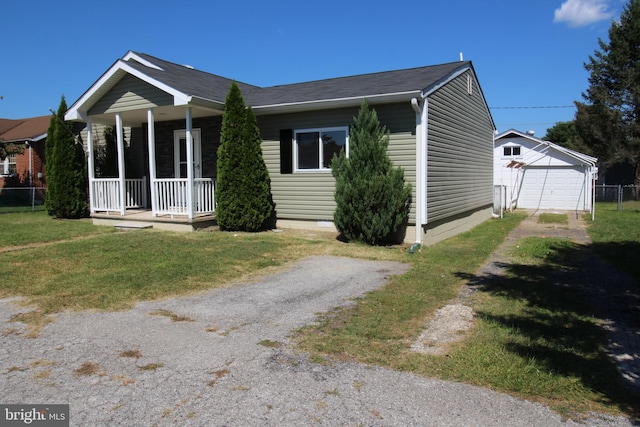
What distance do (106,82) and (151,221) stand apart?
12.9 feet

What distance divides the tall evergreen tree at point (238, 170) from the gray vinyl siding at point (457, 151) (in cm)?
423

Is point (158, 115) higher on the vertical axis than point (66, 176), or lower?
higher

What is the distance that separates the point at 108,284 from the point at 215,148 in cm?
741

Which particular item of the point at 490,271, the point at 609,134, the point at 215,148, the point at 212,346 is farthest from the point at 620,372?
the point at 609,134

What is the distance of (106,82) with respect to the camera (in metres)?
12.3

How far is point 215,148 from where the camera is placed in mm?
13312

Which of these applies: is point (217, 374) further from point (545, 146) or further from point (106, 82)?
point (545, 146)

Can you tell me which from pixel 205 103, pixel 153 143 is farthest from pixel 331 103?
pixel 153 143

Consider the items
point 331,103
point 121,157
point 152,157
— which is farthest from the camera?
point 121,157

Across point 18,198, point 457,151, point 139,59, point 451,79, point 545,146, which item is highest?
point 139,59

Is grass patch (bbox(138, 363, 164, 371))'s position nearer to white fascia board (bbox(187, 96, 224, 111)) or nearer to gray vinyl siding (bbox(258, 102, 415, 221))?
gray vinyl siding (bbox(258, 102, 415, 221))

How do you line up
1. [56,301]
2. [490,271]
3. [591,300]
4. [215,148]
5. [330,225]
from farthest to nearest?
1. [215,148]
2. [330,225]
3. [490,271]
4. [591,300]
5. [56,301]

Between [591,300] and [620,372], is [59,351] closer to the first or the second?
[620,372]
